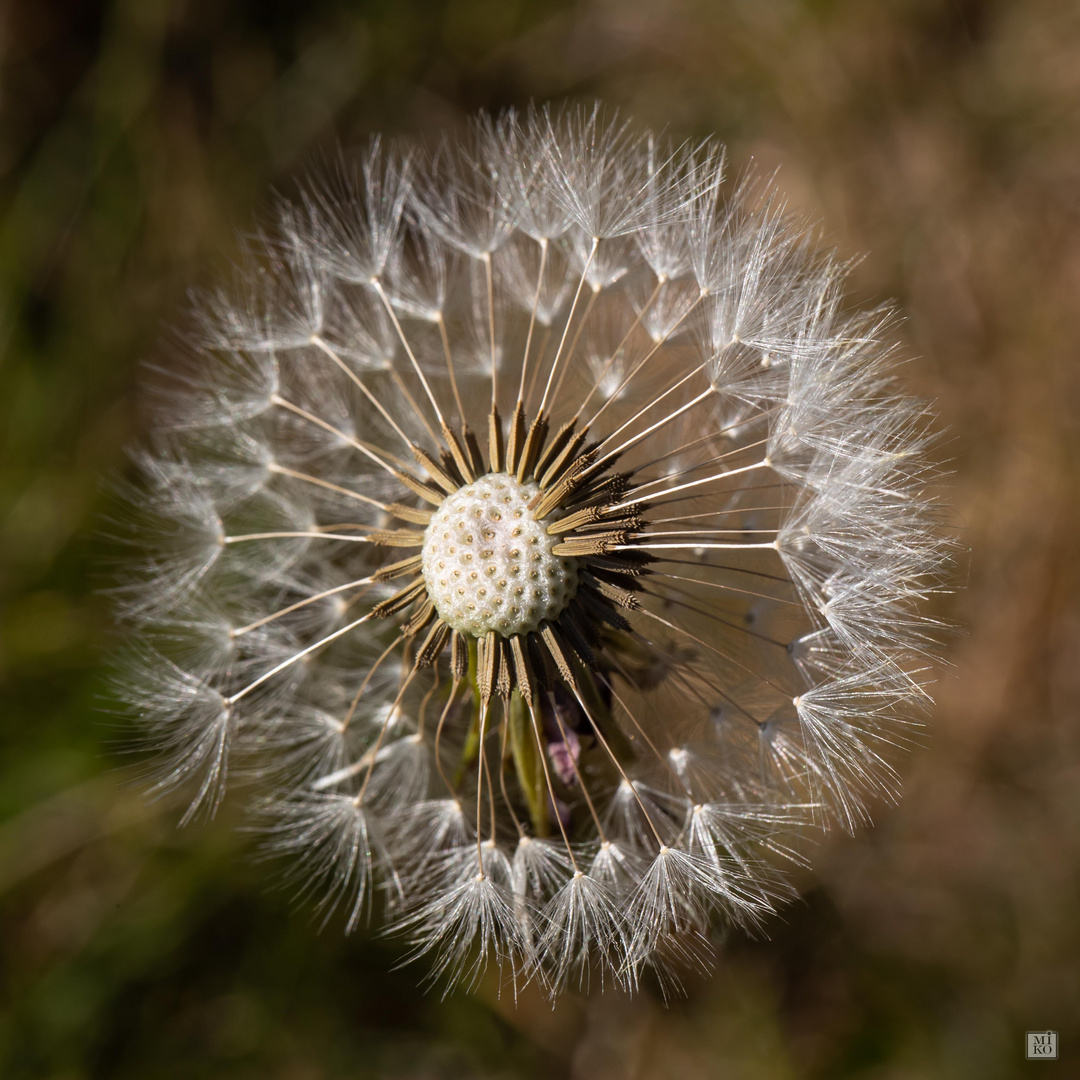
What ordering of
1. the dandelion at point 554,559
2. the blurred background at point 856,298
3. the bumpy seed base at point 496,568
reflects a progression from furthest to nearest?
the blurred background at point 856,298
the dandelion at point 554,559
the bumpy seed base at point 496,568

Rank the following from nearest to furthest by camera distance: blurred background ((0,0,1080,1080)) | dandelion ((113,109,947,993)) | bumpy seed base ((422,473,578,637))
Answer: bumpy seed base ((422,473,578,637))
dandelion ((113,109,947,993))
blurred background ((0,0,1080,1080))

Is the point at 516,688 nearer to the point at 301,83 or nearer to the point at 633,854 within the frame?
the point at 633,854

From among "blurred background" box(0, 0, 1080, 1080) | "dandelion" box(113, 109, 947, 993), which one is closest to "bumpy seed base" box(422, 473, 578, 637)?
"dandelion" box(113, 109, 947, 993)

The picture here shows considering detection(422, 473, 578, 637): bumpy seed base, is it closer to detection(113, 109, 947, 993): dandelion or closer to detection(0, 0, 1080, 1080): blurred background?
detection(113, 109, 947, 993): dandelion

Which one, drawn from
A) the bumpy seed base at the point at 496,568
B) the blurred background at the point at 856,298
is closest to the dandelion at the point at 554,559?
the bumpy seed base at the point at 496,568

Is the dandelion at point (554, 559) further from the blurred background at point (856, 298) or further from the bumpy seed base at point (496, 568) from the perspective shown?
the blurred background at point (856, 298)

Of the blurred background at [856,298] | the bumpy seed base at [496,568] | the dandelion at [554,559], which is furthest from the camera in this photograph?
the blurred background at [856,298]

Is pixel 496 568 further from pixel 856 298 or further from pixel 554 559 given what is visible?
pixel 856 298
